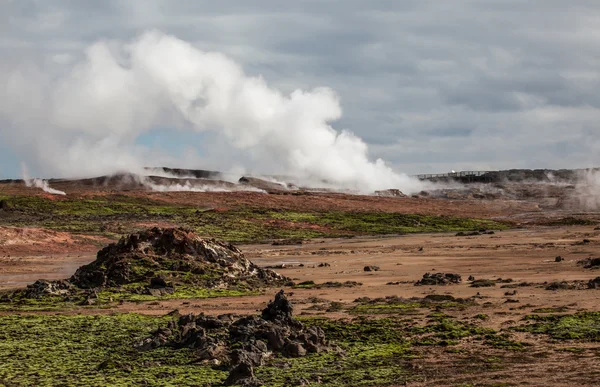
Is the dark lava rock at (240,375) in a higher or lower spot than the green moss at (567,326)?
lower

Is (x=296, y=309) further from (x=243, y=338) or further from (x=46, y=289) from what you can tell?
(x=46, y=289)

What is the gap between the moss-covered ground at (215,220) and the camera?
108744 mm

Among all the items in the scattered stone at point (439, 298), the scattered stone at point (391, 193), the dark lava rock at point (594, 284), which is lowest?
the scattered stone at point (439, 298)

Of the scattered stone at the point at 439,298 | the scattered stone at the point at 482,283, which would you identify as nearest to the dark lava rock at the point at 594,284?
the scattered stone at the point at 482,283

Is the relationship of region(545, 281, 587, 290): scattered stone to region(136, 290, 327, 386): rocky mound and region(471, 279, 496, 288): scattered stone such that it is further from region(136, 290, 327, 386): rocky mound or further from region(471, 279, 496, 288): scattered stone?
region(136, 290, 327, 386): rocky mound

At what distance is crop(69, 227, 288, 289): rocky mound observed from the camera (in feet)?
168

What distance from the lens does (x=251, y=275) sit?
2168 inches

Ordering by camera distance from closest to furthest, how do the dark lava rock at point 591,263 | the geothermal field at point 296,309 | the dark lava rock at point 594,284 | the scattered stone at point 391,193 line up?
the geothermal field at point 296,309
the dark lava rock at point 594,284
the dark lava rock at point 591,263
the scattered stone at point 391,193

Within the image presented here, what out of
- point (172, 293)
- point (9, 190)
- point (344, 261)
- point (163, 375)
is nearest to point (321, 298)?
point (172, 293)

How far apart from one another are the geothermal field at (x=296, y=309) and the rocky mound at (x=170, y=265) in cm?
12

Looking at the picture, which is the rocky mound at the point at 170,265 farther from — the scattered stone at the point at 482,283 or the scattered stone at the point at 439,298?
the scattered stone at the point at 439,298

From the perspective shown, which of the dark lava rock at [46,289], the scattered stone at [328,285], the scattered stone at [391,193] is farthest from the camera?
the scattered stone at [391,193]

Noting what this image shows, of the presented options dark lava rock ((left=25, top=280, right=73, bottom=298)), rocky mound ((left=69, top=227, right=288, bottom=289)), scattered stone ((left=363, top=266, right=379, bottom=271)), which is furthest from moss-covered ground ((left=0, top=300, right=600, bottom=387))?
scattered stone ((left=363, top=266, right=379, bottom=271))

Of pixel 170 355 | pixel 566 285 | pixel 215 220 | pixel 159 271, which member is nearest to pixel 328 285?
pixel 159 271
